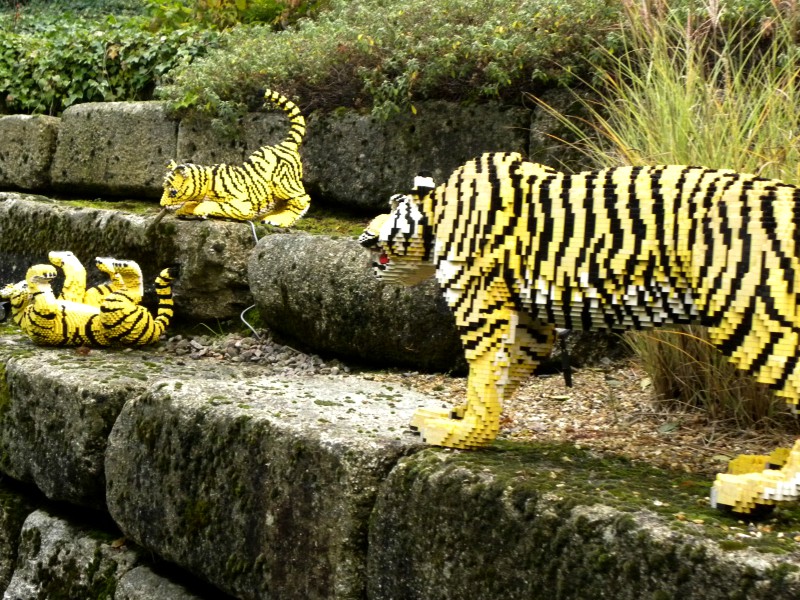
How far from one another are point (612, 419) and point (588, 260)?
0.92 meters

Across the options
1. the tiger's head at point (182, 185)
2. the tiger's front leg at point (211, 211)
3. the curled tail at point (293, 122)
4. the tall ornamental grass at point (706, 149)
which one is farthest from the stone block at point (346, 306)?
the curled tail at point (293, 122)

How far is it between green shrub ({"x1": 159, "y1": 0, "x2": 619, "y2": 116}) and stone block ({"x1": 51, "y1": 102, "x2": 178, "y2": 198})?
0.79 feet

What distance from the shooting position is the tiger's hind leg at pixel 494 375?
2.52 meters

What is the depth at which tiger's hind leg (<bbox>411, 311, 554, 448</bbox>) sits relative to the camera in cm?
252

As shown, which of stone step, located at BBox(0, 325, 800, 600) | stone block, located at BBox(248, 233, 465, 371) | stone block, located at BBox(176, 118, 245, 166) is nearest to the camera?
stone step, located at BBox(0, 325, 800, 600)

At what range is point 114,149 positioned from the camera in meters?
6.13

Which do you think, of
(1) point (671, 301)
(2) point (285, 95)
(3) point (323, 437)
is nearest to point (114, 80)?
(2) point (285, 95)

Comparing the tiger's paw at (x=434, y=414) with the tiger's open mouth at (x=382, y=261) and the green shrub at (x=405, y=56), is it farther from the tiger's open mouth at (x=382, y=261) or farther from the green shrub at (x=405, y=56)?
the green shrub at (x=405, y=56)

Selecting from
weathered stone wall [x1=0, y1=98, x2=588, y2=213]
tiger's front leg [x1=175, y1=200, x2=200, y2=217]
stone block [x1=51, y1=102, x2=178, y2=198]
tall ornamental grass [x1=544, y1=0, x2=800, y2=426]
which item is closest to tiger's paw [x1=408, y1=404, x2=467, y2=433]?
tall ornamental grass [x1=544, y1=0, x2=800, y2=426]

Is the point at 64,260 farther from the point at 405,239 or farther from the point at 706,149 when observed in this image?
the point at 706,149

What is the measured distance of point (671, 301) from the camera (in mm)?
2236

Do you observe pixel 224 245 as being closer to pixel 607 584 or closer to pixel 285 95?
pixel 285 95

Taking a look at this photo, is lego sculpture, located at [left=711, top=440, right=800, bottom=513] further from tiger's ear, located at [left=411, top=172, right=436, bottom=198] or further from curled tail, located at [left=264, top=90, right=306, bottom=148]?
curled tail, located at [left=264, top=90, right=306, bottom=148]

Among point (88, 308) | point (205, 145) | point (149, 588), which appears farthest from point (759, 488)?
point (205, 145)
